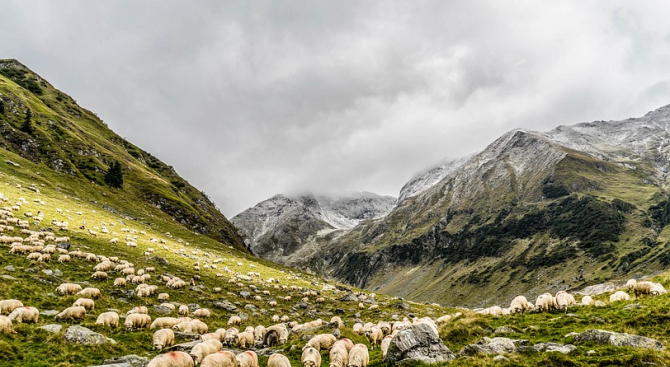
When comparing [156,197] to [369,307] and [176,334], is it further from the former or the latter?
[176,334]

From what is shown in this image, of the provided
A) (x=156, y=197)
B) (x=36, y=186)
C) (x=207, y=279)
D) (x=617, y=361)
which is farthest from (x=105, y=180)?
(x=617, y=361)

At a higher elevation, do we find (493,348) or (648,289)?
(648,289)

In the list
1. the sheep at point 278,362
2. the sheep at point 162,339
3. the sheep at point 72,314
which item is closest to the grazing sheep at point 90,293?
the sheep at point 72,314

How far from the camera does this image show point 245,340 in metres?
25.9

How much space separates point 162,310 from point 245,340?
32.4ft

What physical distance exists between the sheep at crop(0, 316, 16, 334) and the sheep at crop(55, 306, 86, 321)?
3.72 meters

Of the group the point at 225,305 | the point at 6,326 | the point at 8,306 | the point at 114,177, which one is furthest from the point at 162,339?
the point at 114,177

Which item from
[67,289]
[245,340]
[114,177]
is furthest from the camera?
[114,177]

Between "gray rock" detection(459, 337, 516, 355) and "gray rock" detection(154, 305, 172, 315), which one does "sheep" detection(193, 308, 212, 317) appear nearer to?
"gray rock" detection(154, 305, 172, 315)

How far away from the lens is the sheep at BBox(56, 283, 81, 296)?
26859 mm

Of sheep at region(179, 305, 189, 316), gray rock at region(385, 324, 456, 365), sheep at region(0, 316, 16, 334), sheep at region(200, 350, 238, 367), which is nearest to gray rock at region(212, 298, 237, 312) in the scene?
sheep at region(179, 305, 189, 316)

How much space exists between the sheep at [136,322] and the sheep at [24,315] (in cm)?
492

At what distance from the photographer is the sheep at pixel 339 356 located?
1896 cm

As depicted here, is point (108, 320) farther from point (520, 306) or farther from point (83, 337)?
point (520, 306)
